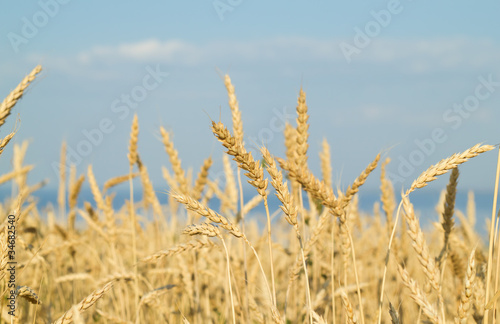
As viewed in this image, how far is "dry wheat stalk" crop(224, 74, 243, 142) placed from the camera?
2.42m

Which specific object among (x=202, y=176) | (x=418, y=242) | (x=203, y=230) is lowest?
(x=418, y=242)

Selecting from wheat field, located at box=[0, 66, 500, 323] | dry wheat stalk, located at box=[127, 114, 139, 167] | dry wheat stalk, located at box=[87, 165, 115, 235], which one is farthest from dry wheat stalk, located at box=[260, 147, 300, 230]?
dry wheat stalk, located at box=[87, 165, 115, 235]

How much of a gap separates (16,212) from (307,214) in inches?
80.7

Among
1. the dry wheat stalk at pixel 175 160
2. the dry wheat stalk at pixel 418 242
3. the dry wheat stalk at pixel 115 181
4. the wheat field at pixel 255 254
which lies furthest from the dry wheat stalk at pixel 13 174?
the dry wheat stalk at pixel 418 242

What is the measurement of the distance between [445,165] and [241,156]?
0.73 meters

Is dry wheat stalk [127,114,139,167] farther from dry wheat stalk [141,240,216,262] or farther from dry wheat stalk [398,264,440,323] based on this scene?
dry wheat stalk [398,264,440,323]

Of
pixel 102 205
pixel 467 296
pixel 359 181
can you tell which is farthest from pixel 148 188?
pixel 467 296

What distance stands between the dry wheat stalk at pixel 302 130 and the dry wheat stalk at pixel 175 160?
91 cm

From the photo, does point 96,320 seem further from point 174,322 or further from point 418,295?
point 418,295

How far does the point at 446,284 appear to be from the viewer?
388cm

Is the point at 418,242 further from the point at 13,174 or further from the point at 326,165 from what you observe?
the point at 13,174

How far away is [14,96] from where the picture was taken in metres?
2.02

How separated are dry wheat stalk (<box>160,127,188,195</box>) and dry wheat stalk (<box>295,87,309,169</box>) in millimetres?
907

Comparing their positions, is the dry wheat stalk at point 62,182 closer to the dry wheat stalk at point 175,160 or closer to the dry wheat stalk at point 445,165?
the dry wheat stalk at point 175,160
